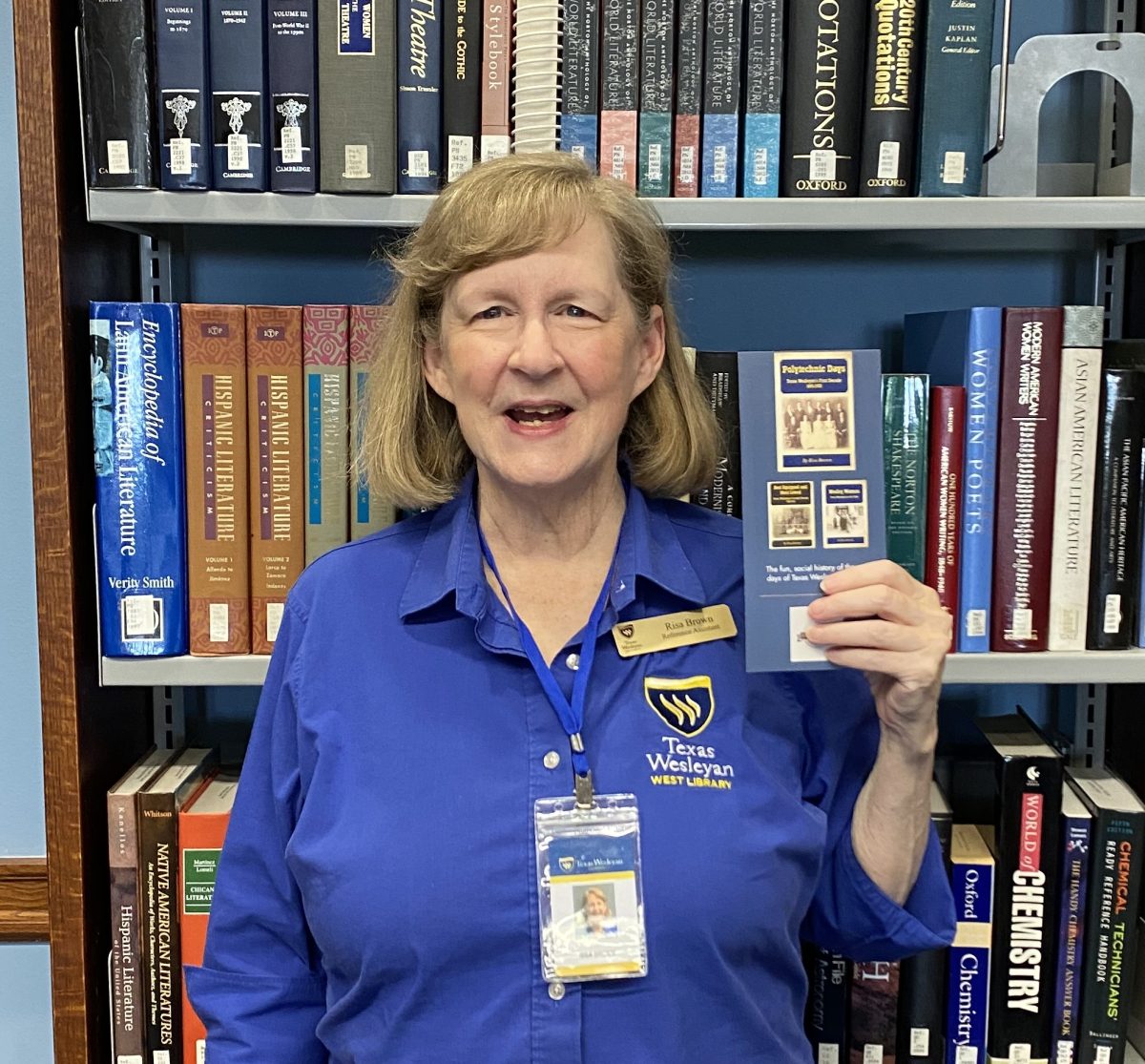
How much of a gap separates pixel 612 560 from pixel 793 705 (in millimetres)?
228

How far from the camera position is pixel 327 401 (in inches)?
52.0

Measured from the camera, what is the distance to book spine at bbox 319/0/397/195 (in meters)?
1.24

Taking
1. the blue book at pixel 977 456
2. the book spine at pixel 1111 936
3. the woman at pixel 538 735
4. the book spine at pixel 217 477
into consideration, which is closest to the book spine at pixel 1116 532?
the blue book at pixel 977 456

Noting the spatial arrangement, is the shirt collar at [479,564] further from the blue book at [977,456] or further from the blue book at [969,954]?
the blue book at [969,954]

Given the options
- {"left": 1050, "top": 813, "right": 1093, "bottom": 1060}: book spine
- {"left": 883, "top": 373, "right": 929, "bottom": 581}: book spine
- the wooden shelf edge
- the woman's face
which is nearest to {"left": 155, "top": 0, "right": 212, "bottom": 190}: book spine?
the woman's face

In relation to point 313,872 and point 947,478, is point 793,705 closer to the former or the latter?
point 947,478

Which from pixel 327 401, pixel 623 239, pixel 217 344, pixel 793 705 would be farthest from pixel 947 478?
pixel 217 344

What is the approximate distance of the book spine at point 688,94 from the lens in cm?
127

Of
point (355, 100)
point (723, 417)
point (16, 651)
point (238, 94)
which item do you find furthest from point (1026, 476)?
point (16, 651)

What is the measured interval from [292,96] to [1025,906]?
4.05ft

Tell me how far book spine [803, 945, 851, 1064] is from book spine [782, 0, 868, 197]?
35.0 inches

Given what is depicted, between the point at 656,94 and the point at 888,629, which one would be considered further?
the point at 656,94

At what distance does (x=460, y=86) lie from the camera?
1.26 meters

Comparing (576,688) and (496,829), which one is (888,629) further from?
(496,829)
